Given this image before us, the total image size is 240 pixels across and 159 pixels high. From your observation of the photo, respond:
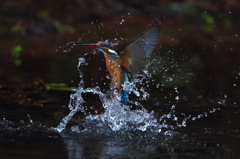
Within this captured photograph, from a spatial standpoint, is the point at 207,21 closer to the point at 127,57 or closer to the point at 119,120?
the point at 119,120

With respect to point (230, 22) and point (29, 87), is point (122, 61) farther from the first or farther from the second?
point (230, 22)

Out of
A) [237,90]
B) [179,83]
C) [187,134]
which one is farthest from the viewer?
[179,83]

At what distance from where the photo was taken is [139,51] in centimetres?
434

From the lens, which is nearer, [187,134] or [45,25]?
[187,134]

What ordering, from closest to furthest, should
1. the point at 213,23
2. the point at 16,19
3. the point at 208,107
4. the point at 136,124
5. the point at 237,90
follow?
1. the point at 136,124
2. the point at 208,107
3. the point at 237,90
4. the point at 16,19
5. the point at 213,23

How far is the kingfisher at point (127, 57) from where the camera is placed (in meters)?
4.34

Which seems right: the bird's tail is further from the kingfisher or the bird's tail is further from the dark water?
the dark water

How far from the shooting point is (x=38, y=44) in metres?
10.4

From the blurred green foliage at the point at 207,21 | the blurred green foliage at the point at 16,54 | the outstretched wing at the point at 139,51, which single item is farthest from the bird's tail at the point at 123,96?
the blurred green foliage at the point at 207,21

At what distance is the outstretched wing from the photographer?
4.33 meters

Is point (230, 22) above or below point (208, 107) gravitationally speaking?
above

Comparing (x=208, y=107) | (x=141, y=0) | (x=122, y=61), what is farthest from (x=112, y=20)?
(x=122, y=61)

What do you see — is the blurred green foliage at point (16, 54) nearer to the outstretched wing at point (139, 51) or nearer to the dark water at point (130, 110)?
the dark water at point (130, 110)

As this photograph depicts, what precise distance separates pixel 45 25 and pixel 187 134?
25.8ft
